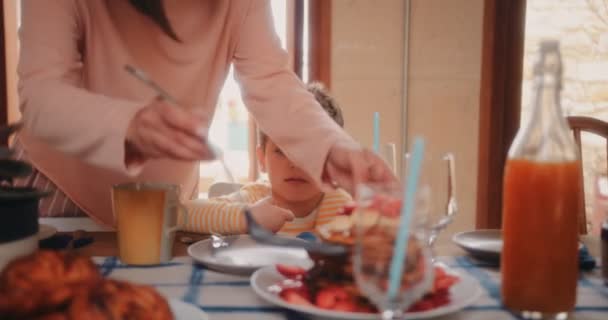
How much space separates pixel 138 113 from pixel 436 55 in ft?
6.71

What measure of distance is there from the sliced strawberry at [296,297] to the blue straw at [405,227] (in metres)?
0.15

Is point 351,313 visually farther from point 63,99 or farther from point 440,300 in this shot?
point 63,99

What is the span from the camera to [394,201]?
69 centimetres

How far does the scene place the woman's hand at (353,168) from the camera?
100 centimetres

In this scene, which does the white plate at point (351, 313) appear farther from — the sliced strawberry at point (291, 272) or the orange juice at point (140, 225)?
the orange juice at point (140, 225)

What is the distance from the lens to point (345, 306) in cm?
68

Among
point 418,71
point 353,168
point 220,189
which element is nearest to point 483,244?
point 353,168

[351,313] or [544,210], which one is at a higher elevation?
[544,210]

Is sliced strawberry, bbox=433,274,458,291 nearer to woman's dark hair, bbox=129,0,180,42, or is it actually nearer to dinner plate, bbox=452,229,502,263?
dinner plate, bbox=452,229,502,263

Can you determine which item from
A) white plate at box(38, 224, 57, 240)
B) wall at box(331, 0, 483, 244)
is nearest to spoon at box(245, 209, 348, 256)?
white plate at box(38, 224, 57, 240)

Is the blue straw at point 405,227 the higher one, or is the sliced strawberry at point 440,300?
the blue straw at point 405,227

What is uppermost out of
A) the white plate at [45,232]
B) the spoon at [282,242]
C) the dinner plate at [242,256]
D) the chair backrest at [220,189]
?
the spoon at [282,242]

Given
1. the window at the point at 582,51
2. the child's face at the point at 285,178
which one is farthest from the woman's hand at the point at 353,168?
the window at the point at 582,51

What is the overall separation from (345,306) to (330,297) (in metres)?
0.02
